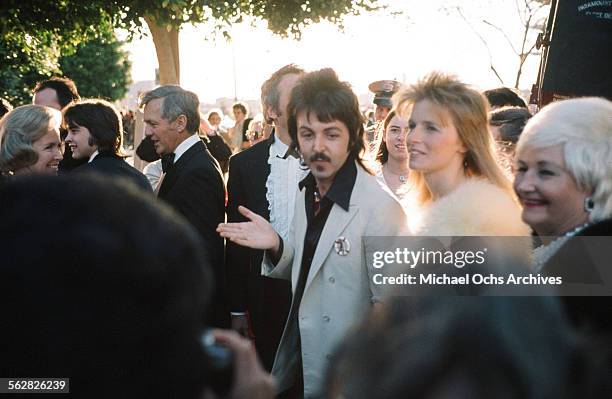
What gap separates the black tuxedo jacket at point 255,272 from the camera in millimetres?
4133

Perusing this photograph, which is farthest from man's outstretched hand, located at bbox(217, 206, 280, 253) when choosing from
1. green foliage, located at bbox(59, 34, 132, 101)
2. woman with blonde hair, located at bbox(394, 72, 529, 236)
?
green foliage, located at bbox(59, 34, 132, 101)

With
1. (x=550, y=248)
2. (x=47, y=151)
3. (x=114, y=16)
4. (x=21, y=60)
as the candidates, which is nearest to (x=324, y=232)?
(x=550, y=248)

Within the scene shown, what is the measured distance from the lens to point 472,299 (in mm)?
870

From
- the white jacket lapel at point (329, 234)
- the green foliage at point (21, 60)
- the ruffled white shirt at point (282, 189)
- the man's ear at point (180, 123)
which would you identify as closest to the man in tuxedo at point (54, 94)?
the man's ear at point (180, 123)

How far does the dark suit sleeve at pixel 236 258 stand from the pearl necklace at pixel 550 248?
2319mm

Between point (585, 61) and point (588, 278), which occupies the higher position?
point (585, 61)

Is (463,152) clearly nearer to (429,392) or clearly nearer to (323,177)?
(323,177)

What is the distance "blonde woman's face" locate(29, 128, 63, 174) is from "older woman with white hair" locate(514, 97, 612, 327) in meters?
2.69

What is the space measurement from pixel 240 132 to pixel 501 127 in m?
10.5

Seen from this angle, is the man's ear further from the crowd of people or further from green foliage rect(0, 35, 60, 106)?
green foliage rect(0, 35, 60, 106)

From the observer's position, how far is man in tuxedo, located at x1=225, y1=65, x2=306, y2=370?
4195 mm

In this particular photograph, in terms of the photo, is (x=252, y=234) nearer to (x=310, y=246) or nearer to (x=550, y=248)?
(x=310, y=246)

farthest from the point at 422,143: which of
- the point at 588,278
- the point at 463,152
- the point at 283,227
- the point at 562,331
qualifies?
the point at 562,331

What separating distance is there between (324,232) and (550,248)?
103 centimetres
